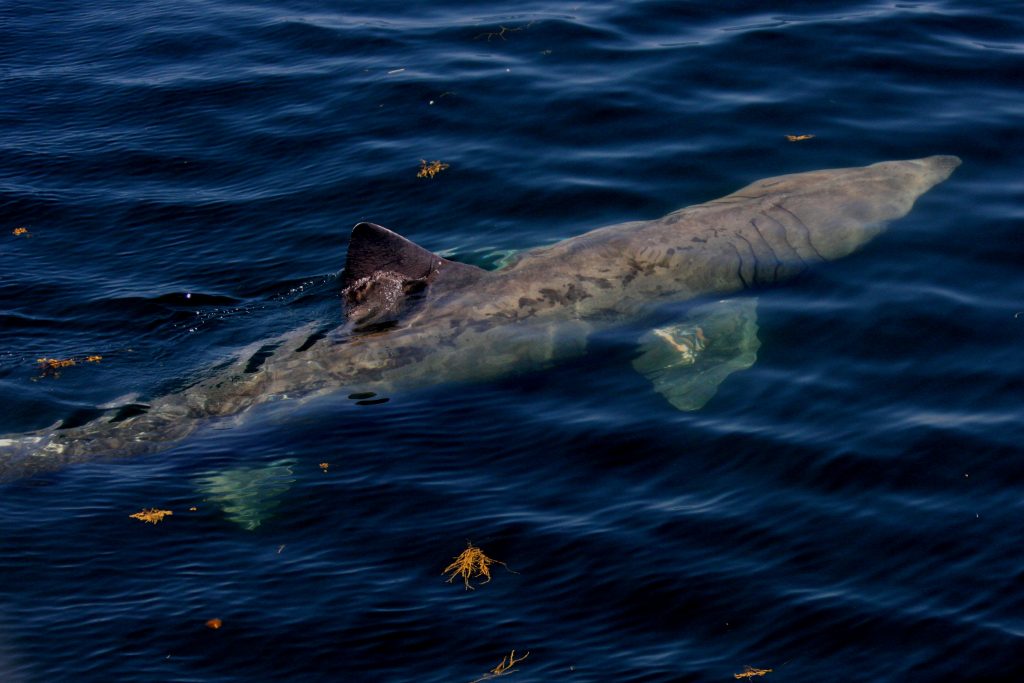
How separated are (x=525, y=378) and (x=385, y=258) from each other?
1.97 meters

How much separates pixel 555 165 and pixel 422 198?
5.89 ft

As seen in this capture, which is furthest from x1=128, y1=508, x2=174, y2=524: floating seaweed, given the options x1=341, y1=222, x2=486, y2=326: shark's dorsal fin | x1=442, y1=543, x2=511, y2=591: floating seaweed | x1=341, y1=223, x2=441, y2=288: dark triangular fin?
x1=341, y1=223, x2=441, y2=288: dark triangular fin

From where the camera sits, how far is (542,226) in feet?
46.5

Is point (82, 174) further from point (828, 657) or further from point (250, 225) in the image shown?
point (828, 657)

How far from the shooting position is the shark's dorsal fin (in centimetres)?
1212

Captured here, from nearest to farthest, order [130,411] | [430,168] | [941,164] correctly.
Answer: [130,411]
[941,164]
[430,168]

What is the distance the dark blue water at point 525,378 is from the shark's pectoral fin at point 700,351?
23cm

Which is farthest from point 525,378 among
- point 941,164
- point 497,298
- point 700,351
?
point 941,164

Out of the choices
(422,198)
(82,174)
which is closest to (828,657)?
(422,198)

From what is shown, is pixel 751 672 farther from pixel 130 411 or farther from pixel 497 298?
pixel 130 411

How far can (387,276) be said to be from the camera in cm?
1223

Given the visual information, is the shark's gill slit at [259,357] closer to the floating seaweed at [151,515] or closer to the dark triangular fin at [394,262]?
the dark triangular fin at [394,262]

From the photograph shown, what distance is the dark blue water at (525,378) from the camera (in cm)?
819

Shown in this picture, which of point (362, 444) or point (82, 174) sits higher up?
point (82, 174)
